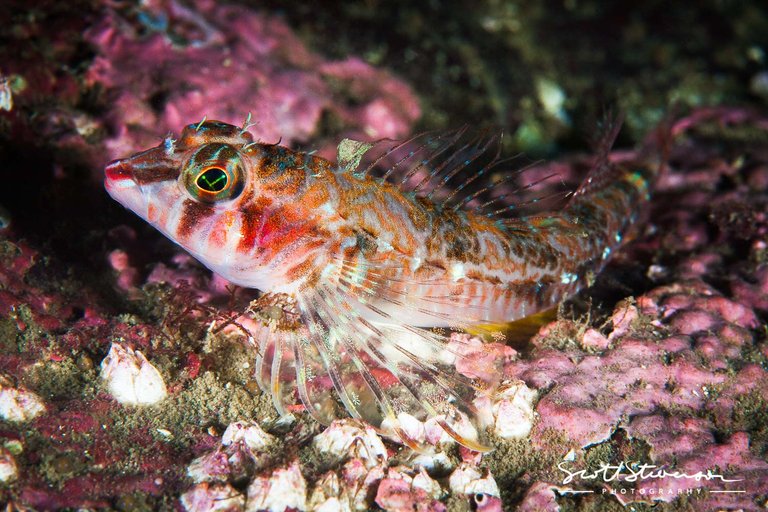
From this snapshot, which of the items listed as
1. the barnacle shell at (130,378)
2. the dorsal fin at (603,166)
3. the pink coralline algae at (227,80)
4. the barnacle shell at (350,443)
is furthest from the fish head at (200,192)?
the dorsal fin at (603,166)

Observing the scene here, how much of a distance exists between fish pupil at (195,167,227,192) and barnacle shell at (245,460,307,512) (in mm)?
1481

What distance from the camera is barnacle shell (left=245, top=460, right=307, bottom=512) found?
2395mm

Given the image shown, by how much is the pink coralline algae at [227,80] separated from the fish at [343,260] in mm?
1807

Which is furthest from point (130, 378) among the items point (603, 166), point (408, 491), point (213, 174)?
point (603, 166)

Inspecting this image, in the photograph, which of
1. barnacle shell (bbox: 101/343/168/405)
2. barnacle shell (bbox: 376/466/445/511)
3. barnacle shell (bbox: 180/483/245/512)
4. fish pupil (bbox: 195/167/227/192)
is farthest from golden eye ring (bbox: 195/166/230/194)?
barnacle shell (bbox: 376/466/445/511)

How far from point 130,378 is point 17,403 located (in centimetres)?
52

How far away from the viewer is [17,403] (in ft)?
8.71

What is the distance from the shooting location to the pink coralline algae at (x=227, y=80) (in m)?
4.86

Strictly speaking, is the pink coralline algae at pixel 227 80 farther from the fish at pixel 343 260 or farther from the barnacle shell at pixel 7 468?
the barnacle shell at pixel 7 468

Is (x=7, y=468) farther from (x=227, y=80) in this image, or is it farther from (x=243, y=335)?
(x=227, y=80)

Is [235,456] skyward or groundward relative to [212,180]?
groundward

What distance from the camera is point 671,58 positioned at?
25.7ft

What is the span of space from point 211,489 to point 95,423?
0.79 m

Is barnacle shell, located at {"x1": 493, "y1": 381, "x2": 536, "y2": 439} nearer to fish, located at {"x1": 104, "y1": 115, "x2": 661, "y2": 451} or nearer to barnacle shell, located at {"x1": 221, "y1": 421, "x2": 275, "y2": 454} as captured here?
fish, located at {"x1": 104, "y1": 115, "x2": 661, "y2": 451}
